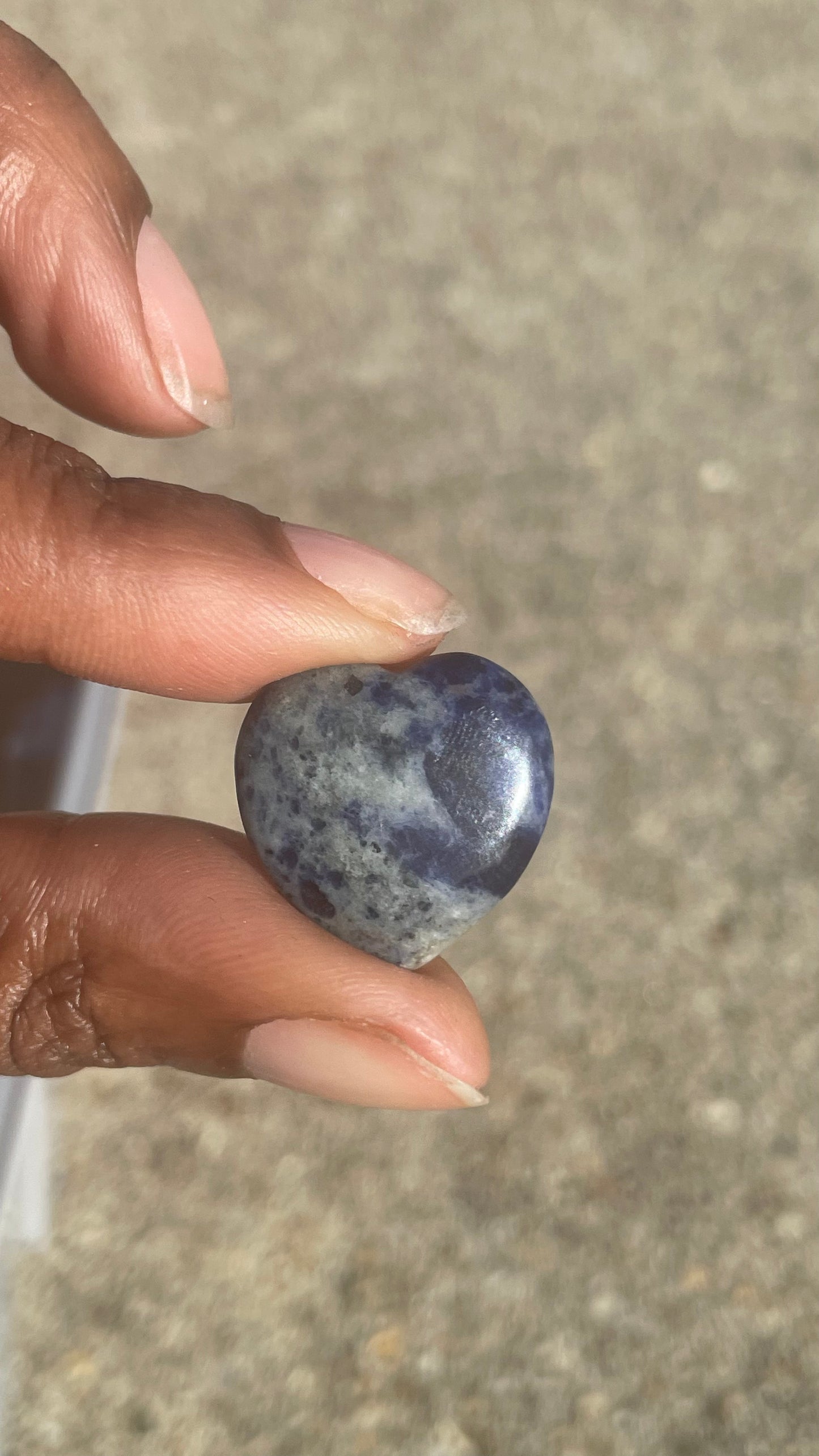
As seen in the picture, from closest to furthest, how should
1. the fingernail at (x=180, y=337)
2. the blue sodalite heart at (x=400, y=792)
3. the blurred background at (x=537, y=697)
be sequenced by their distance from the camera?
the blue sodalite heart at (x=400, y=792) < the fingernail at (x=180, y=337) < the blurred background at (x=537, y=697)

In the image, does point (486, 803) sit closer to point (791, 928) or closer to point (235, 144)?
point (791, 928)

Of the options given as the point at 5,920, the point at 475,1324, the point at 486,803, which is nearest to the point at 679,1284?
the point at 475,1324

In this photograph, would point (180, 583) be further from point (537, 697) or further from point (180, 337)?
point (537, 697)

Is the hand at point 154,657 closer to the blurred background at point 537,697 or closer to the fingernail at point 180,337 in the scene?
the fingernail at point 180,337

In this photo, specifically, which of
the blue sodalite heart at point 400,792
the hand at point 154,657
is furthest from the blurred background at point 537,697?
the blue sodalite heart at point 400,792

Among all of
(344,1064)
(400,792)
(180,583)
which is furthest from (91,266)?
(344,1064)

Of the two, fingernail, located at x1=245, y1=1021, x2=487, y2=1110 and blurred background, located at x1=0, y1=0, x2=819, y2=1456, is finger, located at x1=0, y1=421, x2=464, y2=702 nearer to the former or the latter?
fingernail, located at x1=245, y1=1021, x2=487, y2=1110

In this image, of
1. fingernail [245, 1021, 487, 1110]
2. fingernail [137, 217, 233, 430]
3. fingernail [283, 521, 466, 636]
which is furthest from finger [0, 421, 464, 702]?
fingernail [245, 1021, 487, 1110]
